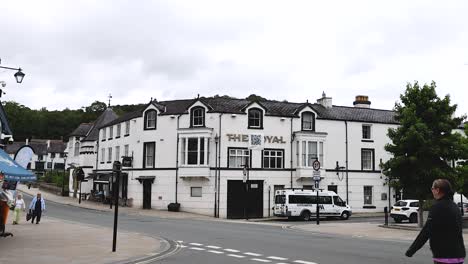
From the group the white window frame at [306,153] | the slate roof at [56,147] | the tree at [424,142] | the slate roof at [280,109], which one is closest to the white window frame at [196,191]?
the slate roof at [280,109]

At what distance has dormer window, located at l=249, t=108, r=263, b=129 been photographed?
41062 mm

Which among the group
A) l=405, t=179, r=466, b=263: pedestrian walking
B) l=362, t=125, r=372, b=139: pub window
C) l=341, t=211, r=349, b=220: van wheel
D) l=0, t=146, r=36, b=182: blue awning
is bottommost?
l=341, t=211, r=349, b=220: van wheel

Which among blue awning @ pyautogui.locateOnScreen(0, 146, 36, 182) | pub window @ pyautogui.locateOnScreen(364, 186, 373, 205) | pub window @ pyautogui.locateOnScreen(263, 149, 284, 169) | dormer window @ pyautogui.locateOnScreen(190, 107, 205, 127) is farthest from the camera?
pub window @ pyautogui.locateOnScreen(364, 186, 373, 205)

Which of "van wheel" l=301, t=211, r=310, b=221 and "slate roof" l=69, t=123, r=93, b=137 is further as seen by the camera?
"slate roof" l=69, t=123, r=93, b=137

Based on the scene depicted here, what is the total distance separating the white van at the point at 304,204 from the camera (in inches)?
1388

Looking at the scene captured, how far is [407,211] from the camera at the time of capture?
105 ft

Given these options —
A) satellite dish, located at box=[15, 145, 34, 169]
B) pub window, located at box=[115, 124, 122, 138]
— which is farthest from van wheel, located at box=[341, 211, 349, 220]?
satellite dish, located at box=[15, 145, 34, 169]

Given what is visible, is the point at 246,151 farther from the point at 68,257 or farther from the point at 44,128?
the point at 44,128

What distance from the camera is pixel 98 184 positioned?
171 ft

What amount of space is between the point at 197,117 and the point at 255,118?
4789 millimetres

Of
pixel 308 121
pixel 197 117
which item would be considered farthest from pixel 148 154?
pixel 308 121

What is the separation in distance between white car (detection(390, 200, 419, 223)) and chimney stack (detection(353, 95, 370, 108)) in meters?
18.5

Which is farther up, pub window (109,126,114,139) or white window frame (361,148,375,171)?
pub window (109,126,114,139)

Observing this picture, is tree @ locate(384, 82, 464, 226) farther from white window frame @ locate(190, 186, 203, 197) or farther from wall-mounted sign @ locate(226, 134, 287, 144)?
white window frame @ locate(190, 186, 203, 197)
